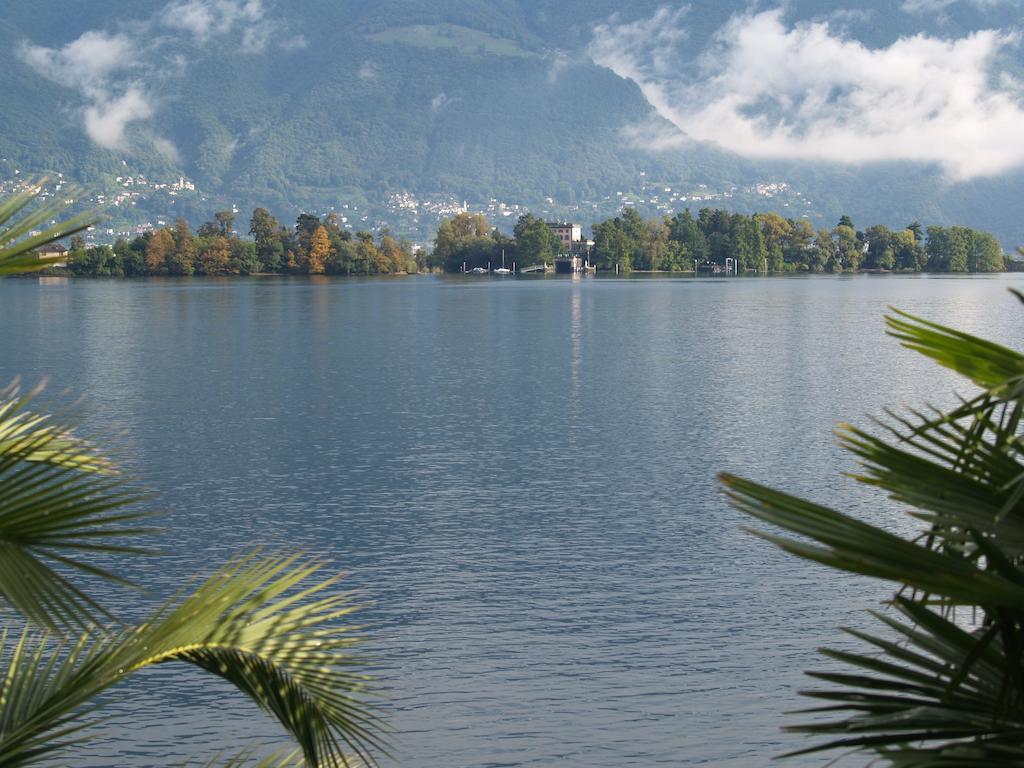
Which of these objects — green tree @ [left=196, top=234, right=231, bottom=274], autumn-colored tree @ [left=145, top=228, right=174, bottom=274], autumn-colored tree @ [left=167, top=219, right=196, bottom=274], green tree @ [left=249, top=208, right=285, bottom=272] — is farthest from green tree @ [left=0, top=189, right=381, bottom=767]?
green tree @ [left=249, top=208, right=285, bottom=272]

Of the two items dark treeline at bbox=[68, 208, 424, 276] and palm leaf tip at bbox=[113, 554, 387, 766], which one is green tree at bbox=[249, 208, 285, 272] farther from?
palm leaf tip at bbox=[113, 554, 387, 766]

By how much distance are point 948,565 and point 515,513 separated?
781 inches

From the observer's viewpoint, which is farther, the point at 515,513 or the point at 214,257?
the point at 214,257

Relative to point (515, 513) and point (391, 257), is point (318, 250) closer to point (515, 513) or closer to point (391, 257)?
point (391, 257)

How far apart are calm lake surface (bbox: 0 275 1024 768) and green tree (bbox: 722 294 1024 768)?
47 centimetres

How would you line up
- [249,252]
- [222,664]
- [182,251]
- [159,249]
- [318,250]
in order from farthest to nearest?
[318,250] → [249,252] → [182,251] → [159,249] → [222,664]

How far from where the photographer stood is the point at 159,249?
562 ft

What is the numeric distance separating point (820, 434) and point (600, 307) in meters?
61.7

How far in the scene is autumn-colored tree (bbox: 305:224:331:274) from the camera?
177 meters

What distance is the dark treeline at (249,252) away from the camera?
17138 centimetres

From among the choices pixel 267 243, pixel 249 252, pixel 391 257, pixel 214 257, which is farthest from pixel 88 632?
pixel 391 257

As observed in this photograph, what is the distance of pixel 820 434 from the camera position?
3167cm

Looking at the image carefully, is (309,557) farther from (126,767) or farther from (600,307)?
(600,307)

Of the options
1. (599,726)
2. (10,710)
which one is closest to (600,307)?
(599,726)
